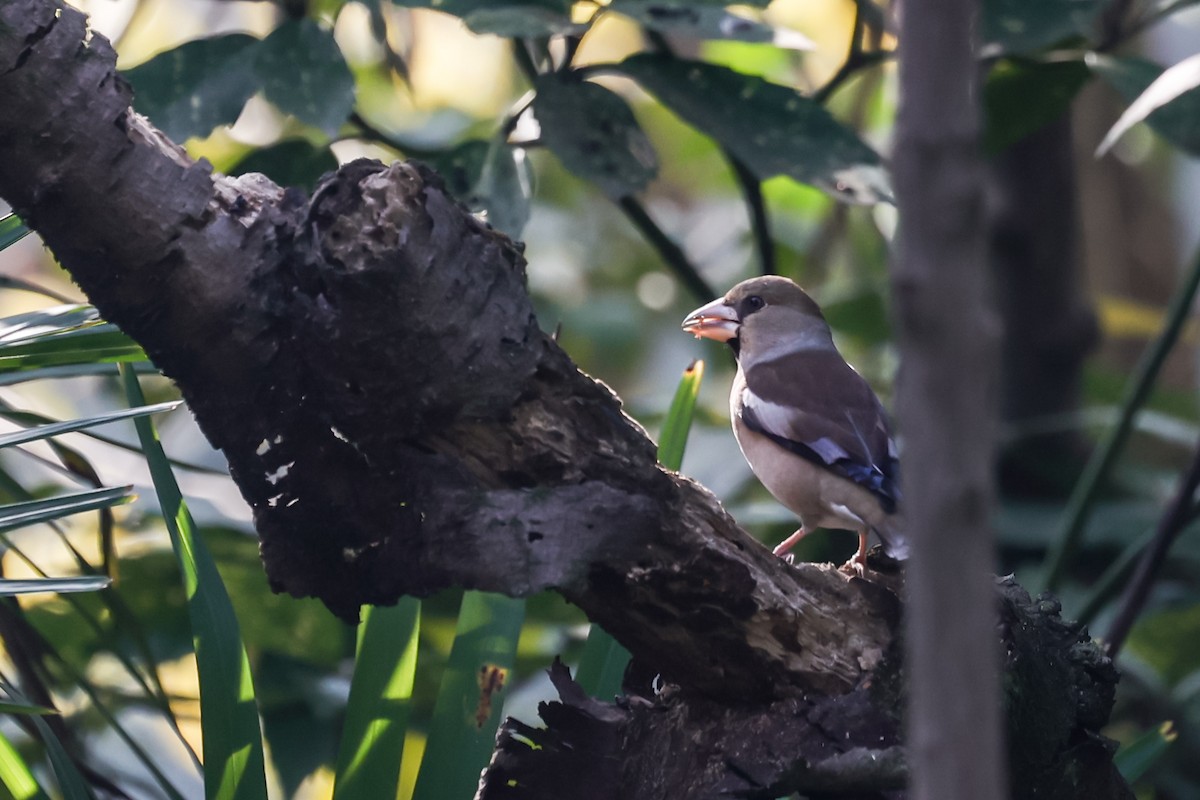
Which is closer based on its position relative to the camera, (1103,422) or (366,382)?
(366,382)

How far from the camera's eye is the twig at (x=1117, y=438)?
2359mm

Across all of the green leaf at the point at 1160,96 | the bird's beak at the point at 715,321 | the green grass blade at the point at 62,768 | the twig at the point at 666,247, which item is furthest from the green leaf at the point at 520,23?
the green grass blade at the point at 62,768

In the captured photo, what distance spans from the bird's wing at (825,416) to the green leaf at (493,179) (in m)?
0.52

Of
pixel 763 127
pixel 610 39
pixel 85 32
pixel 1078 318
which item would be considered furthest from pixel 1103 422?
pixel 610 39

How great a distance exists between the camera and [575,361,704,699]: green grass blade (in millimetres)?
1745

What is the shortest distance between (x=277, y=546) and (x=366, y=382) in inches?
10.0

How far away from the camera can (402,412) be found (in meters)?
1.26

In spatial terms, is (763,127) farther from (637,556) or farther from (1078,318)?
(1078,318)

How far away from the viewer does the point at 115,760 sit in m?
2.53

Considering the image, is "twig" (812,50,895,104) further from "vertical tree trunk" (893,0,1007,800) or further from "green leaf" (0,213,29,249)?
"vertical tree trunk" (893,0,1007,800)

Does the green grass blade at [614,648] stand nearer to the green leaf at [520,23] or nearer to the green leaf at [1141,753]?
the green leaf at [520,23]

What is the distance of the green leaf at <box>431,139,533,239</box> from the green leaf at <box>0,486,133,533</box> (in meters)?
0.81

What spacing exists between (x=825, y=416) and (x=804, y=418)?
0.15 ft

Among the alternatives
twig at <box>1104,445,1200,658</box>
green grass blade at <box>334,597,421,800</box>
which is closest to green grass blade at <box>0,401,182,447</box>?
green grass blade at <box>334,597,421,800</box>
